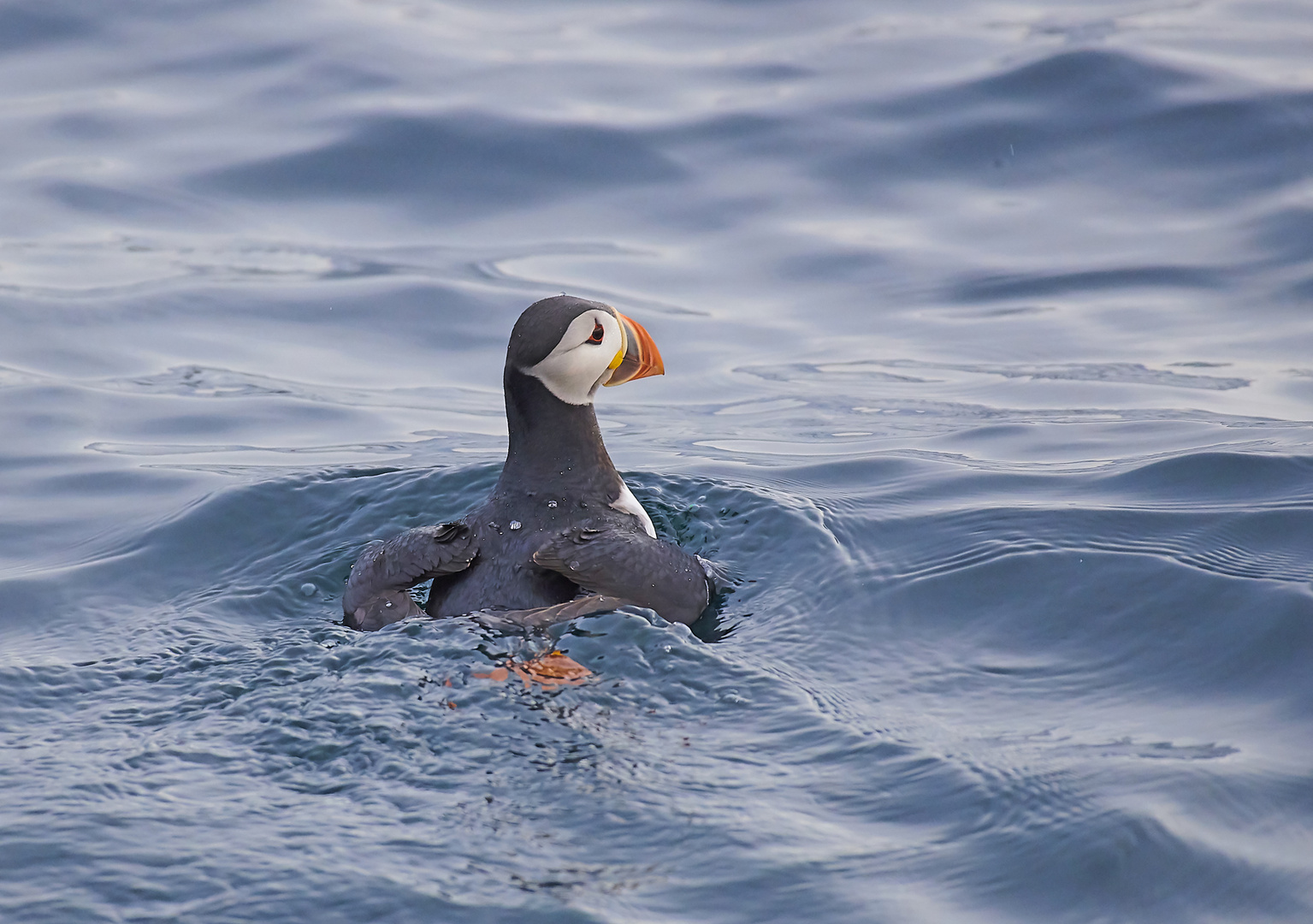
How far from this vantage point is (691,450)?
28.5 ft

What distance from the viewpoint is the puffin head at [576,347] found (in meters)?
6.00

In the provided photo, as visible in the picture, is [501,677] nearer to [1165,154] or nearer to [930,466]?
[930,466]

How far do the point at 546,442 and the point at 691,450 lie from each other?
8.67ft

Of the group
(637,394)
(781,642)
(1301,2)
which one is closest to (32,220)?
(637,394)

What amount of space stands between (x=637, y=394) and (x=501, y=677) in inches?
223

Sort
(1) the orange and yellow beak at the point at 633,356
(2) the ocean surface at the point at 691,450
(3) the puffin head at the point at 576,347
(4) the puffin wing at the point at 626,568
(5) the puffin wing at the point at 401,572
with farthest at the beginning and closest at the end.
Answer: (1) the orange and yellow beak at the point at 633,356
(3) the puffin head at the point at 576,347
(5) the puffin wing at the point at 401,572
(4) the puffin wing at the point at 626,568
(2) the ocean surface at the point at 691,450

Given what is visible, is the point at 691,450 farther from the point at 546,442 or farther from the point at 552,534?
the point at 552,534

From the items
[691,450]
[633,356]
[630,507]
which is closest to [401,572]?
[630,507]

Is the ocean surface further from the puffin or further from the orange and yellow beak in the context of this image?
the orange and yellow beak

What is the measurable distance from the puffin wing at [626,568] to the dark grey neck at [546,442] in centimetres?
49

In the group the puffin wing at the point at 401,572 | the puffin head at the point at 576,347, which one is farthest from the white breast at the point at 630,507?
the puffin wing at the point at 401,572

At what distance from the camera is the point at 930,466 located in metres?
7.95

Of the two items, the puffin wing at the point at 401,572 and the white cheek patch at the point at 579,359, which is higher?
the white cheek patch at the point at 579,359

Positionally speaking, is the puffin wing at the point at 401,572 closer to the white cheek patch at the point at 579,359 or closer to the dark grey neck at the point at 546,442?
the dark grey neck at the point at 546,442
